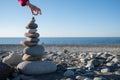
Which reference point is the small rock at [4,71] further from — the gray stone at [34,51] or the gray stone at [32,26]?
the gray stone at [32,26]

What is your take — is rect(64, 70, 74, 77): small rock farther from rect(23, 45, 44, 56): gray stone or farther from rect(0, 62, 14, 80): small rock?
rect(0, 62, 14, 80): small rock

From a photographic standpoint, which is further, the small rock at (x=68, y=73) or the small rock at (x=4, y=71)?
the small rock at (x=68, y=73)

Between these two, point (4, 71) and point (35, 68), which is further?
point (35, 68)

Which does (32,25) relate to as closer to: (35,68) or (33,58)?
(33,58)

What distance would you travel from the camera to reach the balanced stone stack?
12.9 meters

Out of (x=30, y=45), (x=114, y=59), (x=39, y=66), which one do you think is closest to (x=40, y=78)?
(x=39, y=66)

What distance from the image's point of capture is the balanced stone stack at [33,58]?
1288 cm

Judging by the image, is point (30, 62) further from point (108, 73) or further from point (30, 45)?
point (108, 73)

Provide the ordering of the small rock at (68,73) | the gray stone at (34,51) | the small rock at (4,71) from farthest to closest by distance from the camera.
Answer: the gray stone at (34,51) < the small rock at (68,73) < the small rock at (4,71)

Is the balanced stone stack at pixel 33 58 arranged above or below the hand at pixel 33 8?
below

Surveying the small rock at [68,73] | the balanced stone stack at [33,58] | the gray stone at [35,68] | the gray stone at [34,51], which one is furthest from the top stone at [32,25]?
the small rock at [68,73]

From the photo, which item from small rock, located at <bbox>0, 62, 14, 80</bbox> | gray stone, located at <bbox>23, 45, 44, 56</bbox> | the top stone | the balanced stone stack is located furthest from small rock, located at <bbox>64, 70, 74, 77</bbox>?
the top stone

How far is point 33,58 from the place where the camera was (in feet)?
43.9

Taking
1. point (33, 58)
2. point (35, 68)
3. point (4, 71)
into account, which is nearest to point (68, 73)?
point (35, 68)
